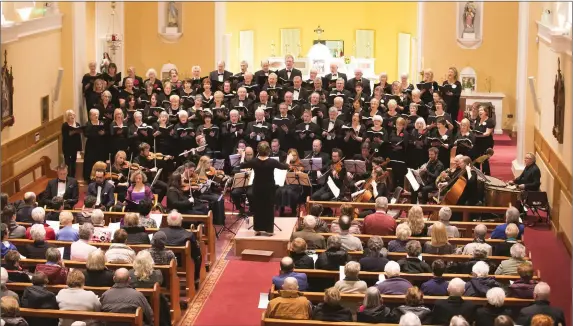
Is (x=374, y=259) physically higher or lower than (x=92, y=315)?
higher

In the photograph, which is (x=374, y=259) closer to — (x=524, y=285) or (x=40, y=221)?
(x=524, y=285)

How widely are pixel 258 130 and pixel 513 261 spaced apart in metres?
6.87

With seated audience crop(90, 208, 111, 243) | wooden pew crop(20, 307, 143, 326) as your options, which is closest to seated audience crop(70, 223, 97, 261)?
seated audience crop(90, 208, 111, 243)

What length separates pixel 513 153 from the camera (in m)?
20.5

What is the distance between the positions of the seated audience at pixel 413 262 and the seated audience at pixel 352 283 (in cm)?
68

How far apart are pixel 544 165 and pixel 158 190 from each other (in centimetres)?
616

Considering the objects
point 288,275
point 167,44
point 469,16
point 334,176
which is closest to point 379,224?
point 288,275

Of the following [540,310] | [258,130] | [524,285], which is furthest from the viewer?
→ [258,130]

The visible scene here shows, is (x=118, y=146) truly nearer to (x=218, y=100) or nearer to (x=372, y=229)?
(x=218, y=100)

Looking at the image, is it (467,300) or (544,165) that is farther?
(544,165)

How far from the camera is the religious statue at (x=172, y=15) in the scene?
23172 mm

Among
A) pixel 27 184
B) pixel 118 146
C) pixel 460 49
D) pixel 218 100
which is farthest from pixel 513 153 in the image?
pixel 27 184

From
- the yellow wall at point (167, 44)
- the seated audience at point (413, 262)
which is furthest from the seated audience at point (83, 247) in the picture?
the yellow wall at point (167, 44)

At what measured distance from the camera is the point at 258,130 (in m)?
17.0
